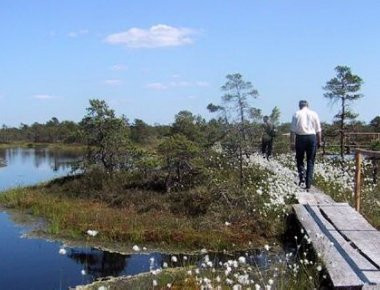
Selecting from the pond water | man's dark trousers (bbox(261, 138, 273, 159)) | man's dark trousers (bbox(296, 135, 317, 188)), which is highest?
man's dark trousers (bbox(296, 135, 317, 188))

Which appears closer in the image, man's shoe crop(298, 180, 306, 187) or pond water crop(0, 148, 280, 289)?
pond water crop(0, 148, 280, 289)

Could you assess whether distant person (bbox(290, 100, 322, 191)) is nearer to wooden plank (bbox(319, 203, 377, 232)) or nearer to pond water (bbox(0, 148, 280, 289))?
wooden plank (bbox(319, 203, 377, 232))

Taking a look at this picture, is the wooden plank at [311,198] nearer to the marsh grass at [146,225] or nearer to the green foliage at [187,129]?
the marsh grass at [146,225]

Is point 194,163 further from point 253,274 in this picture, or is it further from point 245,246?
point 253,274

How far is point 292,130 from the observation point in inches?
579

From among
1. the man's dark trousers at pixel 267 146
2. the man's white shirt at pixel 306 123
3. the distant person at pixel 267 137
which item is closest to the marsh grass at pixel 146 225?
the man's white shirt at pixel 306 123

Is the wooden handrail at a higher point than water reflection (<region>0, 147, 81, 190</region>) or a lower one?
higher

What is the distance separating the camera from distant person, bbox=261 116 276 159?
25.3m

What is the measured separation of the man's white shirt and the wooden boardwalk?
1.57 metres

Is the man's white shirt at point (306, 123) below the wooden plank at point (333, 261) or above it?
above

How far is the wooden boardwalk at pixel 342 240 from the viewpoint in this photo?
24.9 ft

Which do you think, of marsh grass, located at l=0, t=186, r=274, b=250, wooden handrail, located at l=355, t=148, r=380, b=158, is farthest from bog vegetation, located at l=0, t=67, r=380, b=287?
wooden handrail, located at l=355, t=148, r=380, b=158

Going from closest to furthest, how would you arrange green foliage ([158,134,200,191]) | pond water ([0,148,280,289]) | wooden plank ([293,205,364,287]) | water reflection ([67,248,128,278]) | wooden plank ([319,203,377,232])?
wooden plank ([293,205,364,287]) < wooden plank ([319,203,377,232]) < pond water ([0,148,280,289]) < water reflection ([67,248,128,278]) < green foliage ([158,134,200,191])

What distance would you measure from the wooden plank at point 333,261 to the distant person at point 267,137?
558 inches
